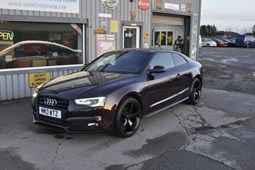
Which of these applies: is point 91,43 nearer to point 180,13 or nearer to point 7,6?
point 7,6

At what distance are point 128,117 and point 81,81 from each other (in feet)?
3.51

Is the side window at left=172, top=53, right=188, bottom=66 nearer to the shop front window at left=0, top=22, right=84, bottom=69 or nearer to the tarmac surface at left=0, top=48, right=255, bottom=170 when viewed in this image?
the tarmac surface at left=0, top=48, right=255, bottom=170

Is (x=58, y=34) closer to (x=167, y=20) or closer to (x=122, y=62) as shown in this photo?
(x=122, y=62)

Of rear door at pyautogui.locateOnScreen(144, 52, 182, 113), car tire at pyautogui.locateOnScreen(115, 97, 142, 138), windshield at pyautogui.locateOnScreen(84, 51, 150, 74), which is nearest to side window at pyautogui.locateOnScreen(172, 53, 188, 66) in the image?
rear door at pyautogui.locateOnScreen(144, 52, 182, 113)

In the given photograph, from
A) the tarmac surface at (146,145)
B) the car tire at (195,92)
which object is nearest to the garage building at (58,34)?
the tarmac surface at (146,145)

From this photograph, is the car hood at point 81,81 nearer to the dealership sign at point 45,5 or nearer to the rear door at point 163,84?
the rear door at point 163,84

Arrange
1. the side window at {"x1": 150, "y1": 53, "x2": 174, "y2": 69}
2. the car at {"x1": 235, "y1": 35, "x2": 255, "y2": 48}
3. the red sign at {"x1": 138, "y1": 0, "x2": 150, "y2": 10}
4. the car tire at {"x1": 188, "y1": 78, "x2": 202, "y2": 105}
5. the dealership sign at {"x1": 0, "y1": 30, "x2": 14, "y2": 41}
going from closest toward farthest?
the side window at {"x1": 150, "y1": 53, "x2": 174, "y2": 69}, the car tire at {"x1": 188, "y1": 78, "x2": 202, "y2": 105}, the dealership sign at {"x1": 0, "y1": 30, "x2": 14, "y2": 41}, the red sign at {"x1": 138, "y1": 0, "x2": 150, "y2": 10}, the car at {"x1": 235, "y1": 35, "x2": 255, "y2": 48}

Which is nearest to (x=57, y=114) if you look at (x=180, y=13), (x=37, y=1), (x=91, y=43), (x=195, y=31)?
(x=37, y=1)

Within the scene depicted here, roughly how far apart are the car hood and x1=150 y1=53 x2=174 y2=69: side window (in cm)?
79

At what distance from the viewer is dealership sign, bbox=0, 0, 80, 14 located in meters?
7.91

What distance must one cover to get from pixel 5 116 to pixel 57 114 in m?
2.34

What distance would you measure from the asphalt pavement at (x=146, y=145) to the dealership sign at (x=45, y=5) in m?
2.92

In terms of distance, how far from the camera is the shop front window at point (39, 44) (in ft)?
26.9

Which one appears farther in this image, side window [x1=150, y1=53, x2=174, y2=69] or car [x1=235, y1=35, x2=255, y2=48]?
car [x1=235, y1=35, x2=255, y2=48]
